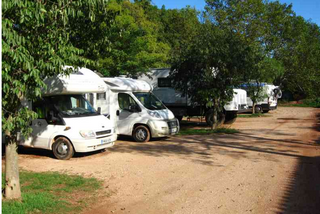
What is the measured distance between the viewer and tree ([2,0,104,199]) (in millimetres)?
4531

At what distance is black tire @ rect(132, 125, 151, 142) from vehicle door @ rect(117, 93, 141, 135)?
0.24 meters

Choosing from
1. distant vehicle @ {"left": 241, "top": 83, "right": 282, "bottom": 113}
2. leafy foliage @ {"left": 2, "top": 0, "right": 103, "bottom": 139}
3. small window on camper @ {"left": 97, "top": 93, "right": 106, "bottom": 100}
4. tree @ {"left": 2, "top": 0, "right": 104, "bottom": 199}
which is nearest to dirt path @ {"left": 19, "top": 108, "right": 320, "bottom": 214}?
tree @ {"left": 2, "top": 0, "right": 104, "bottom": 199}

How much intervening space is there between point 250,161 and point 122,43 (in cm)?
1247

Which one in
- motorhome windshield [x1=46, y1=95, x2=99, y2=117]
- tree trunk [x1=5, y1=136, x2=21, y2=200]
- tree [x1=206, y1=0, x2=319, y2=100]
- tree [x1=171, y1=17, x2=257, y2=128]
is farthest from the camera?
tree [x1=206, y1=0, x2=319, y2=100]

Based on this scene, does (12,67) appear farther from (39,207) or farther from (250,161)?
(250,161)

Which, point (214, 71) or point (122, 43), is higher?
point (122, 43)

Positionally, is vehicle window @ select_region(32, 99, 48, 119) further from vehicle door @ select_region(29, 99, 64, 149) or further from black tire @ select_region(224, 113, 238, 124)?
black tire @ select_region(224, 113, 238, 124)

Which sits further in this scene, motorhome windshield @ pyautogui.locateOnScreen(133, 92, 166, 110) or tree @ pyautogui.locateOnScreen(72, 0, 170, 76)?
motorhome windshield @ pyautogui.locateOnScreen(133, 92, 166, 110)

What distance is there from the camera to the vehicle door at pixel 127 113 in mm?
13219

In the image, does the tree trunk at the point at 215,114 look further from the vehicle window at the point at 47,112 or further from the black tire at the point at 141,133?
the vehicle window at the point at 47,112

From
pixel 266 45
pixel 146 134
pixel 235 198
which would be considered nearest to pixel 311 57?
pixel 266 45

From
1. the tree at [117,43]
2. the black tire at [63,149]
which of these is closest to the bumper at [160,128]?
the tree at [117,43]

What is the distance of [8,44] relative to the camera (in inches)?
173

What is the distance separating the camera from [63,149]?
983 cm
